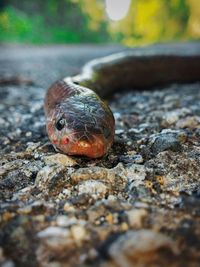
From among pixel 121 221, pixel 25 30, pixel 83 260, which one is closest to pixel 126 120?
pixel 121 221

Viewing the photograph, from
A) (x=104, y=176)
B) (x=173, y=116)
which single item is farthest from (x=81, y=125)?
(x=173, y=116)

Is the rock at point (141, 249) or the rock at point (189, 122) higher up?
the rock at point (141, 249)

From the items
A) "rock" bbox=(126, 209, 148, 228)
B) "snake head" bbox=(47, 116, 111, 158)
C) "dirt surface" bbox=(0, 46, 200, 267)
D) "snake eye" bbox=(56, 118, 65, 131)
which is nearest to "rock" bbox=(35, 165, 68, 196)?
"dirt surface" bbox=(0, 46, 200, 267)

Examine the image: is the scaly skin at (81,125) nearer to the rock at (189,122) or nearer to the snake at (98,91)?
the snake at (98,91)

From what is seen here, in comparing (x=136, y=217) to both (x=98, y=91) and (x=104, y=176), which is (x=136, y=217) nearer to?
(x=104, y=176)

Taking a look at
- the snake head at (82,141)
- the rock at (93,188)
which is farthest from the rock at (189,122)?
the rock at (93,188)

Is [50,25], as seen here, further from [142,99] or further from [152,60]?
[142,99]

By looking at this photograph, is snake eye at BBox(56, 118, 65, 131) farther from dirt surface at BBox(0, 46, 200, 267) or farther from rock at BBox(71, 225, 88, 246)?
rock at BBox(71, 225, 88, 246)
